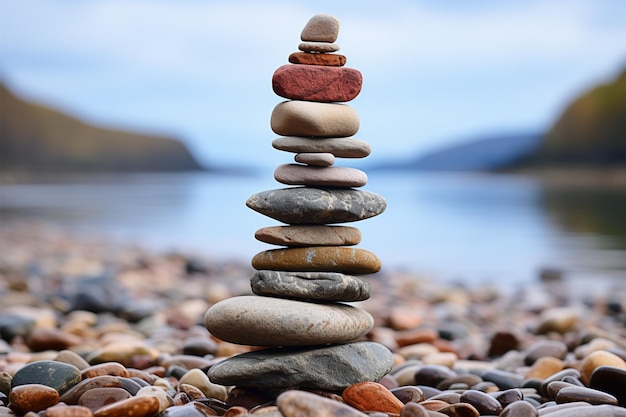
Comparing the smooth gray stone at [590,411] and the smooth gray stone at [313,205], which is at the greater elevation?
the smooth gray stone at [313,205]

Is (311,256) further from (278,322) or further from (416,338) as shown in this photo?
(416,338)

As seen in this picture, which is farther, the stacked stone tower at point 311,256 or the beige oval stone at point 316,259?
the beige oval stone at point 316,259

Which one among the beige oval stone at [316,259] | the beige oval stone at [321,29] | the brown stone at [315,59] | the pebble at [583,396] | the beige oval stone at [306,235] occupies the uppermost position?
the beige oval stone at [321,29]

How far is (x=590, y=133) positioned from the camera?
94938 mm

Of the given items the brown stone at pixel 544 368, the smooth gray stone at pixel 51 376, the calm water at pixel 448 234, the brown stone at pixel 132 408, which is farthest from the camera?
the calm water at pixel 448 234

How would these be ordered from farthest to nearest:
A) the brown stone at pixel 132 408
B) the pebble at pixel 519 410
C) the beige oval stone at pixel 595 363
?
the beige oval stone at pixel 595 363 → the pebble at pixel 519 410 → the brown stone at pixel 132 408

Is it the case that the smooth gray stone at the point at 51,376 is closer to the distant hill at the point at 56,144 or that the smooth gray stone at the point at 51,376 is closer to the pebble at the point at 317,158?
the pebble at the point at 317,158

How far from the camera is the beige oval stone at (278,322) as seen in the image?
4406 millimetres

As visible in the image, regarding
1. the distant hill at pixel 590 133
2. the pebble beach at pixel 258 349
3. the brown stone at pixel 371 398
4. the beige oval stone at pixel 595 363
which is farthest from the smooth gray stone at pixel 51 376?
the distant hill at pixel 590 133

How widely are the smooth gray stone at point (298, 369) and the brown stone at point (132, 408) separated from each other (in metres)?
0.67

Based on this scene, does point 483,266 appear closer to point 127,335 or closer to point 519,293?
point 519,293

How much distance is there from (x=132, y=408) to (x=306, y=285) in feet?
4.28

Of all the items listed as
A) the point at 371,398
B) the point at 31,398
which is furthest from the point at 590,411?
the point at 31,398

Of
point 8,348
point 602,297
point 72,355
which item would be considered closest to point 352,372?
point 72,355
